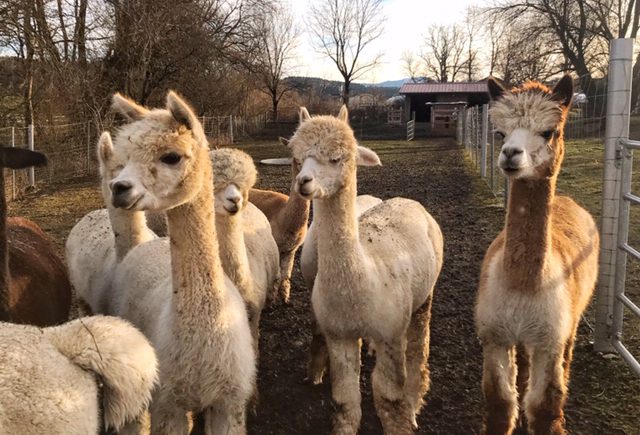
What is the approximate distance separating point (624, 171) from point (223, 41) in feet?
69.9

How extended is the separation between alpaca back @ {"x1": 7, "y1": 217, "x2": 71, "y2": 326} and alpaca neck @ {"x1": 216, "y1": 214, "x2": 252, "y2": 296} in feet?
4.11

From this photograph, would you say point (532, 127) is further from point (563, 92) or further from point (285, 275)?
point (285, 275)

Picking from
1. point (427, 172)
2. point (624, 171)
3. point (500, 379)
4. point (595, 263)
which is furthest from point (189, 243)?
point (427, 172)

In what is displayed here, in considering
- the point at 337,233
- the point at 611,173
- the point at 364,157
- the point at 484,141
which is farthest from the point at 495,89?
the point at 484,141

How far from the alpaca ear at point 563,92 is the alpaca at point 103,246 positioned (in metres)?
2.93

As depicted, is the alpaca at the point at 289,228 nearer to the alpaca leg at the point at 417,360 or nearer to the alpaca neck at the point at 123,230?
the alpaca neck at the point at 123,230

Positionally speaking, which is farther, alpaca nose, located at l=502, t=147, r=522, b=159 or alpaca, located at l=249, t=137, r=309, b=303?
alpaca, located at l=249, t=137, r=309, b=303

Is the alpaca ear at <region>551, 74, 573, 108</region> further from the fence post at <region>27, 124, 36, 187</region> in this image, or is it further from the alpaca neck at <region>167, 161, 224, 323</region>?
the fence post at <region>27, 124, 36, 187</region>

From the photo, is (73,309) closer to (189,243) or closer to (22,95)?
(189,243)

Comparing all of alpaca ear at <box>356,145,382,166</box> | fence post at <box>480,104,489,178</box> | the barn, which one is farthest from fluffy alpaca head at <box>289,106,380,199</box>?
the barn

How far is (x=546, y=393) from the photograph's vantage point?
328 centimetres

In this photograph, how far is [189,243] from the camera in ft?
9.74

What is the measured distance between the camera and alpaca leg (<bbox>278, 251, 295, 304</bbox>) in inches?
250

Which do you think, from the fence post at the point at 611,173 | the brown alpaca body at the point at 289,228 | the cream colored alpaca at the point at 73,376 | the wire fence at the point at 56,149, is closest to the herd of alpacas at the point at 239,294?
the cream colored alpaca at the point at 73,376
